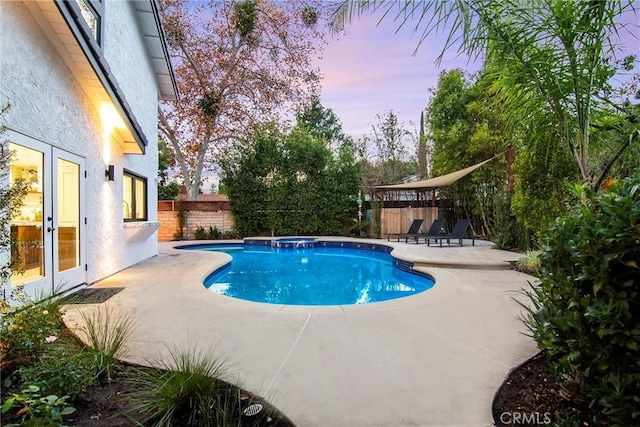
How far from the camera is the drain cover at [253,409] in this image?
88.6 inches

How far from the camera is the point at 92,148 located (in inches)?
249

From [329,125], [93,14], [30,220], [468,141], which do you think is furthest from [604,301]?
[329,125]

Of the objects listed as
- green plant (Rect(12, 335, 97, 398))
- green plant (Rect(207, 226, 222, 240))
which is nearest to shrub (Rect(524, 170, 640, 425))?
green plant (Rect(12, 335, 97, 398))

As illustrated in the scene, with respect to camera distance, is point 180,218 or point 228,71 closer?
point 180,218

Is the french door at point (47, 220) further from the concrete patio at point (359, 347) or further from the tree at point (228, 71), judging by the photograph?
the tree at point (228, 71)

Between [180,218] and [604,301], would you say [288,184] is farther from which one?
[604,301]

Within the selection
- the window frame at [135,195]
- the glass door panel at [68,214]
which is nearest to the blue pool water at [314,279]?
the glass door panel at [68,214]

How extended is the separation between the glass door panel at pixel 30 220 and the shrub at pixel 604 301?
18.4ft

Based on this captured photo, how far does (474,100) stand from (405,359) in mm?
14070

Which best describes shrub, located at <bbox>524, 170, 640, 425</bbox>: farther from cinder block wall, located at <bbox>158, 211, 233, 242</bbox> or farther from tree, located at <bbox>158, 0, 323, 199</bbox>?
tree, located at <bbox>158, 0, 323, 199</bbox>

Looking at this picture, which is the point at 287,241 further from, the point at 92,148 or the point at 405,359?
the point at 405,359

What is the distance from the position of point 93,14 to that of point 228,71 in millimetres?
11503

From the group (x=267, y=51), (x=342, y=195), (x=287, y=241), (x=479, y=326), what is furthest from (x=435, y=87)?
(x=479, y=326)

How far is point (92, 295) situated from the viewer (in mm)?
5500
